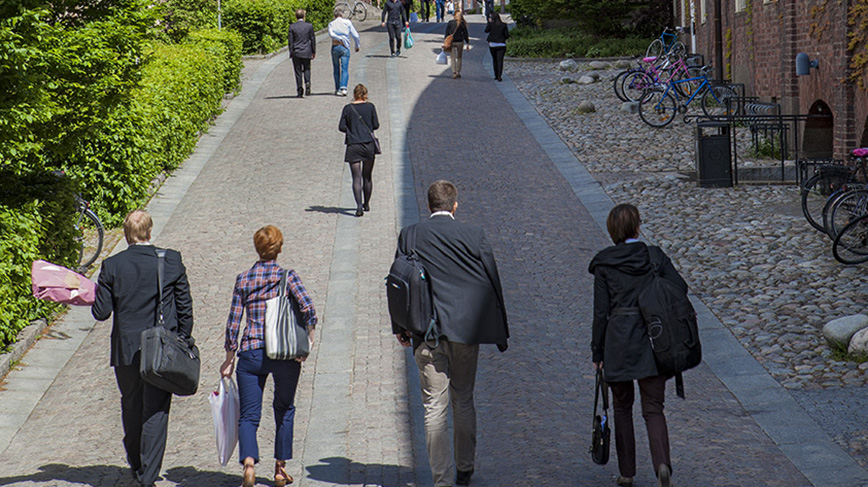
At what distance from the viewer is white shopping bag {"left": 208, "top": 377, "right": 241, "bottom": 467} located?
19.4 feet

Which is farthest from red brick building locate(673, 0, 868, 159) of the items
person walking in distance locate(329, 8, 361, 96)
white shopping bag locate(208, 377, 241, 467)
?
white shopping bag locate(208, 377, 241, 467)

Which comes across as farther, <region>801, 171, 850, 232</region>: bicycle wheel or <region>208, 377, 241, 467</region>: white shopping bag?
<region>801, 171, 850, 232</region>: bicycle wheel

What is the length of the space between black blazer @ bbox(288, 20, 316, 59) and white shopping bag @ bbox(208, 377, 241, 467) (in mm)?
17403

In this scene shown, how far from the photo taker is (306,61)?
23.2m

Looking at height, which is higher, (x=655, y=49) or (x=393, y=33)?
(x=393, y=33)

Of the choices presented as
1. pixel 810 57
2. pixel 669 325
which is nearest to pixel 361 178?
pixel 810 57

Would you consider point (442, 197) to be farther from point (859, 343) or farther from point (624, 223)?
point (859, 343)

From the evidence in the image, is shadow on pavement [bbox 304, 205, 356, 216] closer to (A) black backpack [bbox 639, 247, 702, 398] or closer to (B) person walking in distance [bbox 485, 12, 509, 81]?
(A) black backpack [bbox 639, 247, 702, 398]

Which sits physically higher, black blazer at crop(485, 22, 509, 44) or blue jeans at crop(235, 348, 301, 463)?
black blazer at crop(485, 22, 509, 44)

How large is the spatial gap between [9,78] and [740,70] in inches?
630

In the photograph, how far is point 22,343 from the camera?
896 cm

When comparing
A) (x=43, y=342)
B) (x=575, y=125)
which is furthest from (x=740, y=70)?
(x=43, y=342)

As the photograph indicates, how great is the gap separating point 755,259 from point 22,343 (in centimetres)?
724

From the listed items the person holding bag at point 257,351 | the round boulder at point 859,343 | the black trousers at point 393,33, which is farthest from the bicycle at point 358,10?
the person holding bag at point 257,351
